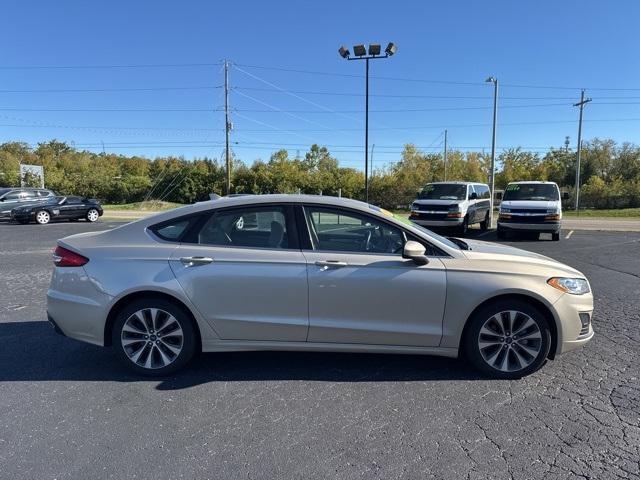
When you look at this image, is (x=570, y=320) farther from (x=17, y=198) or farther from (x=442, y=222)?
(x=17, y=198)

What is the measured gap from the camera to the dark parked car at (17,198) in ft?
82.4

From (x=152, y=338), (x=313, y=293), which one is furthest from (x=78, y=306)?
(x=313, y=293)

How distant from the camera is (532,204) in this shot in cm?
1642

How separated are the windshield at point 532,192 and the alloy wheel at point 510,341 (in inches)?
563

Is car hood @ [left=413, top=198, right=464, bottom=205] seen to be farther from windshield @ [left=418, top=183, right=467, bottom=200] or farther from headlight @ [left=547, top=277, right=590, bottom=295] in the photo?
headlight @ [left=547, top=277, right=590, bottom=295]

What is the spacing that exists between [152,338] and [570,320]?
353cm

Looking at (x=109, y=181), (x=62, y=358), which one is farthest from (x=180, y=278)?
(x=109, y=181)

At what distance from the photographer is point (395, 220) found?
4.23 metres

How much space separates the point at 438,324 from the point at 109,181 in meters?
61.5

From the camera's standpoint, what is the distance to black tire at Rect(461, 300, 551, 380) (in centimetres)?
407

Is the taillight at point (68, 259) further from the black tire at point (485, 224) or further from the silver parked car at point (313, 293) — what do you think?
the black tire at point (485, 224)

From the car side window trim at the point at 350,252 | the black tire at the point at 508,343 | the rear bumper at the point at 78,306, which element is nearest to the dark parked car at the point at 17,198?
the rear bumper at the point at 78,306

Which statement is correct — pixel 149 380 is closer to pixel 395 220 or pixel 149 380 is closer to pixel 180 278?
pixel 180 278

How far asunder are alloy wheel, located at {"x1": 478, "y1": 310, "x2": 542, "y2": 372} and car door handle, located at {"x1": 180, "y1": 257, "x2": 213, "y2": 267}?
236cm
